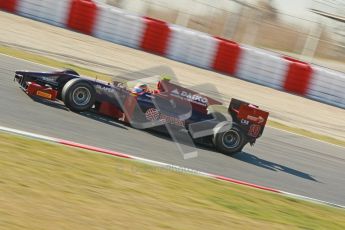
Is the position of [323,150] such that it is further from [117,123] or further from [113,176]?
[113,176]

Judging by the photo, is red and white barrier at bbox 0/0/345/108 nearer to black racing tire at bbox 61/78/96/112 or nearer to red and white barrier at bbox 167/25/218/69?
red and white barrier at bbox 167/25/218/69

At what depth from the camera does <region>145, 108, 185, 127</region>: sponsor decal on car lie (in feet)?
31.8

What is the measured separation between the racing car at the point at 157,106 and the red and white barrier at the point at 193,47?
343 inches

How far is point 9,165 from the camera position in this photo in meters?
6.38

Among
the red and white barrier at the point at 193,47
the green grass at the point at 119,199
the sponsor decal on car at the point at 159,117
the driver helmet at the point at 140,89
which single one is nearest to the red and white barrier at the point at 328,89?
the red and white barrier at the point at 193,47

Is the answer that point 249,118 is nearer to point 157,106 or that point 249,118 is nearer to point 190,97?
point 190,97

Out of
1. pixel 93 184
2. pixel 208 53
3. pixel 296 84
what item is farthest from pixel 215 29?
pixel 93 184

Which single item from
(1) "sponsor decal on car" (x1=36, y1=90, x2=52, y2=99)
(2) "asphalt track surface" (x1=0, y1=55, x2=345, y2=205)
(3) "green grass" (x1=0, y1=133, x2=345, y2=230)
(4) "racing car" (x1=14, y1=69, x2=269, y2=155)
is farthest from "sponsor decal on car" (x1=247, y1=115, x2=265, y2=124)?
(1) "sponsor decal on car" (x1=36, y1=90, x2=52, y2=99)

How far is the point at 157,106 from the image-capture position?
9.69 meters

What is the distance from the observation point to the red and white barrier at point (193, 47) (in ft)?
61.3

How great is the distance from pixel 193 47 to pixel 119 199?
1299 centimetres

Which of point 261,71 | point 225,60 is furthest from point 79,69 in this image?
point 261,71

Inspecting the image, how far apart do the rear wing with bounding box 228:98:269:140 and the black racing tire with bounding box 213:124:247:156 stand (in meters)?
0.12

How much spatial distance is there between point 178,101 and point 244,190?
6.85ft
